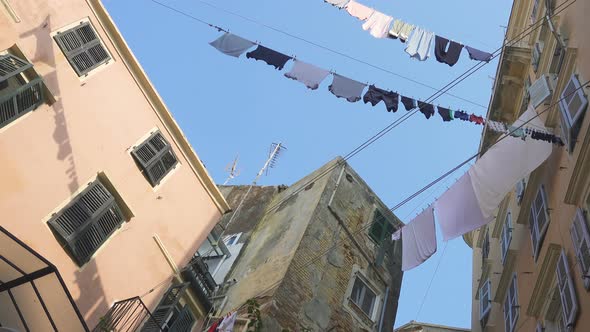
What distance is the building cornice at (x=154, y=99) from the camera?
11992mm

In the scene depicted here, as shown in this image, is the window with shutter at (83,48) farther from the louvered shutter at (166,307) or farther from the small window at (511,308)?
the small window at (511,308)

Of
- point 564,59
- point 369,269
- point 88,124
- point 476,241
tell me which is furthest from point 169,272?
point 476,241

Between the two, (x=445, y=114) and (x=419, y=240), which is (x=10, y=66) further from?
(x=445, y=114)

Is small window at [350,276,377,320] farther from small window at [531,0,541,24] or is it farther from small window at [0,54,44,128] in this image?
small window at [0,54,44,128]

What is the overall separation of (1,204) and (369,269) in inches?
397

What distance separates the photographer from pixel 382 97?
11.6 m

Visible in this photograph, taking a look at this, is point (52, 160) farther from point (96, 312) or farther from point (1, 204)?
point (96, 312)

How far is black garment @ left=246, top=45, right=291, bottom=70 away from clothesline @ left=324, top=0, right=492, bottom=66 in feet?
5.59

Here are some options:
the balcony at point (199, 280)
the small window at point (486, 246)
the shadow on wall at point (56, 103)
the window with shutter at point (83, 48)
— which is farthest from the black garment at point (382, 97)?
the small window at point (486, 246)

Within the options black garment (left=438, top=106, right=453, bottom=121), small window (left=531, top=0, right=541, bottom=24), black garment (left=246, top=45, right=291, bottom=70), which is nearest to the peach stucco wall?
black garment (left=246, top=45, right=291, bottom=70)

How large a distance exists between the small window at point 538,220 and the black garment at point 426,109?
99.0 inches

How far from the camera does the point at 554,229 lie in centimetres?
938

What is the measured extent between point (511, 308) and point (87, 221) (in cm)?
845

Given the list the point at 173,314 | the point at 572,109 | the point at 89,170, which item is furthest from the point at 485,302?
the point at 89,170
